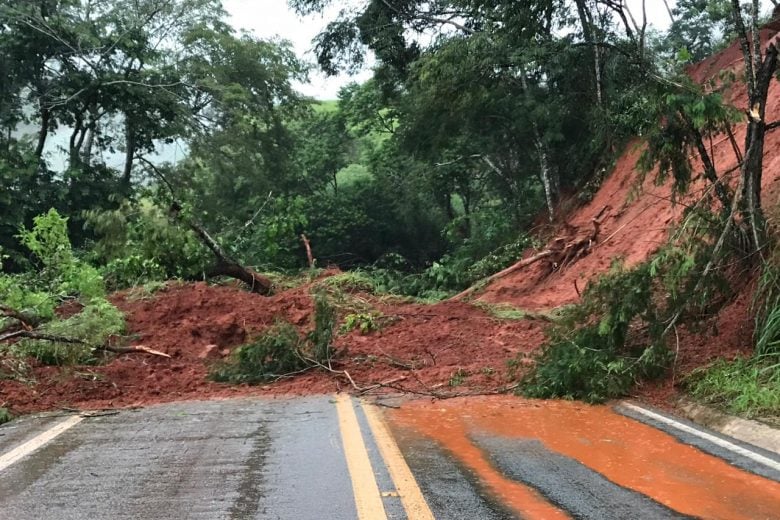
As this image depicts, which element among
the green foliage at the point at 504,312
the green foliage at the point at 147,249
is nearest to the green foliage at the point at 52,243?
the green foliage at the point at 147,249

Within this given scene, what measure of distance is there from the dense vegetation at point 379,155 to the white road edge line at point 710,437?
619 millimetres

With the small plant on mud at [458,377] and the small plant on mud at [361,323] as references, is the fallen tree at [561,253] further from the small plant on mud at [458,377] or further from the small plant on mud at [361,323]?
the small plant on mud at [458,377]

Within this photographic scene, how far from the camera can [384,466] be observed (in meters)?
4.63

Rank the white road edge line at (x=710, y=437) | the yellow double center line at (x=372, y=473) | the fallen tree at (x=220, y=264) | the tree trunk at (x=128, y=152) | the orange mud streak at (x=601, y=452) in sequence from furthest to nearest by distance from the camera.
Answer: the tree trunk at (x=128, y=152)
the fallen tree at (x=220, y=264)
the white road edge line at (x=710, y=437)
the orange mud streak at (x=601, y=452)
the yellow double center line at (x=372, y=473)

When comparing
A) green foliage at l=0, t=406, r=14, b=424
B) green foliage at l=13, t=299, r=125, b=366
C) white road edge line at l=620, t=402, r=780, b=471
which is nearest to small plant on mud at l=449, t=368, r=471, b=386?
white road edge line at l=620, t=402, r=780, b=471

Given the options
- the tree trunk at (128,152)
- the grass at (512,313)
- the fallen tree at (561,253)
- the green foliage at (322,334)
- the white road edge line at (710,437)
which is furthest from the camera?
the tree trunk at (128,152)

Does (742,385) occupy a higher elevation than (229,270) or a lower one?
lower

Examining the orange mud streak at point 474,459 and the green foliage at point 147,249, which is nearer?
the orange mud streak at point 474,459

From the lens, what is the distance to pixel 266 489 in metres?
4.16

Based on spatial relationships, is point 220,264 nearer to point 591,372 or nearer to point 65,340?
point 65,340

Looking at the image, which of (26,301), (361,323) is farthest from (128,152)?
(361,323)

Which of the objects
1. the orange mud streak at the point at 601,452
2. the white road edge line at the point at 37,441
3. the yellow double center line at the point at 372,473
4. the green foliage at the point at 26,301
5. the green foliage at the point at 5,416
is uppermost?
the green foliage at the point at 26,301

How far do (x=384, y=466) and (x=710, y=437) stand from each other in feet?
8.62

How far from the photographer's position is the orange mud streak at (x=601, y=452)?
3887 mm
